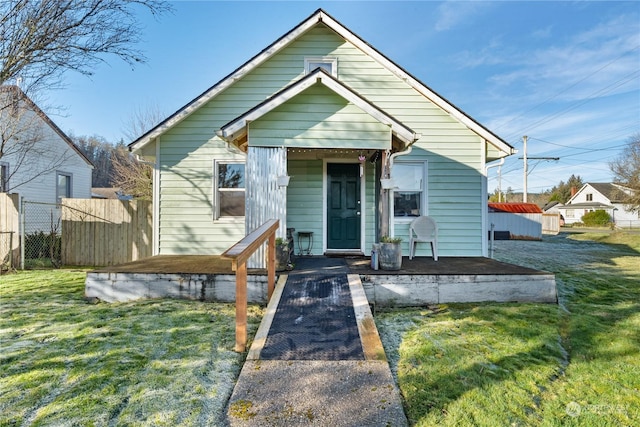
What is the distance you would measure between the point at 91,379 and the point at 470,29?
14799mm

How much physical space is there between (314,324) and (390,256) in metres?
2.18

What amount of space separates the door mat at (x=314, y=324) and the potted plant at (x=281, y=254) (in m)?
0.41

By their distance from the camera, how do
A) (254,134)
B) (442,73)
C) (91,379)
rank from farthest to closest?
(442,73), (254,134), (91,379)

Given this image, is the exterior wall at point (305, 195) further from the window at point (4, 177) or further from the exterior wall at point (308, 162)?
the window at point (4, 177)

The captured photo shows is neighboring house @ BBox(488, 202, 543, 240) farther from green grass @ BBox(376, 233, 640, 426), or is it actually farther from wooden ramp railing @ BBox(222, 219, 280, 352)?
wooden ramp railing @ BBox(222, 219, 280, 352)

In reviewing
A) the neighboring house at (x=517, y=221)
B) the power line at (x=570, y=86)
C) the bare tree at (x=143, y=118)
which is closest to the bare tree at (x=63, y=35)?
the bare tree at (x=143, y=118)

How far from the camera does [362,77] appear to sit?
734cm

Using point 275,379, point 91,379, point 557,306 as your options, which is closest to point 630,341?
point 557,306

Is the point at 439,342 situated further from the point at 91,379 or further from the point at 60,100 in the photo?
the point at 60,100

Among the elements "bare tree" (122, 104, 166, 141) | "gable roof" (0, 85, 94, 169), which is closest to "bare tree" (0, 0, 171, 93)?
"gable roof" (0, 85, 94, 169)

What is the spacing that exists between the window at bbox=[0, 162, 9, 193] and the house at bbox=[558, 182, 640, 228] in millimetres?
58437

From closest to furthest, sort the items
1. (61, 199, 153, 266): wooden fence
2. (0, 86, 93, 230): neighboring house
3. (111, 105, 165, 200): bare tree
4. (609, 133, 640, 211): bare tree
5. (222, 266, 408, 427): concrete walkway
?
(222, 266, 408, 427): concrete walkway < (61, 199, 153, 266): wooden fence < (0, 86, 93, 230): neighboring house < (111, 105, 165, 200): bare tree < (609, 133, 640, 211): bare tree

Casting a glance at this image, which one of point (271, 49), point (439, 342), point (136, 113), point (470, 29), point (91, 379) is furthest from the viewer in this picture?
point (136, 113)

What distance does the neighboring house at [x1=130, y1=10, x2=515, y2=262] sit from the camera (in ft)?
23.3
